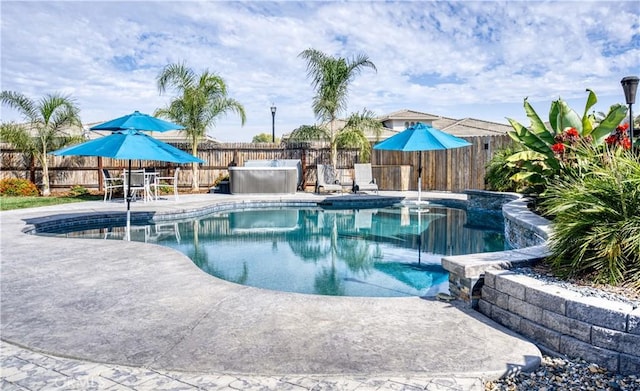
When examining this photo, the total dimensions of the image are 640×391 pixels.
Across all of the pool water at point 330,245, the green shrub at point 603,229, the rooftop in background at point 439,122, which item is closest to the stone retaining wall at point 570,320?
the green shrub at point 603,229

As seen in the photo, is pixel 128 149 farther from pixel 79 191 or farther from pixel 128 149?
pixel 79 191

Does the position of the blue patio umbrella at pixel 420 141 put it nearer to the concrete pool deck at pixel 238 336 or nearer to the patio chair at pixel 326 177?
the patio chair at pixel 326 177

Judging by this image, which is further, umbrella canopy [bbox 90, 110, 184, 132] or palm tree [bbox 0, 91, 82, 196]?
palm tree [bbox 0, 91, 82, 196]

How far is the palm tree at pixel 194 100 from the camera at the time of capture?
14273 millimetres

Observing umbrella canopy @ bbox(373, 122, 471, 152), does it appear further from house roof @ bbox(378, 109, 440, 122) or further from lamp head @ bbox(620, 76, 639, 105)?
house roof @ bbox(378, 109, 440, 122)

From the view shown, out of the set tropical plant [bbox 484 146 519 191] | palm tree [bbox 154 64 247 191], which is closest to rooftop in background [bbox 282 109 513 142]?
palm tree [bbox 154 64 247 191]

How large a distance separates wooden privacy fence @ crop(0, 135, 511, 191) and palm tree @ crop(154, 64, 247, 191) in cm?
151

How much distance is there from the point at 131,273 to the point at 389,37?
37.3 ft

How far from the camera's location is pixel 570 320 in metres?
2.72

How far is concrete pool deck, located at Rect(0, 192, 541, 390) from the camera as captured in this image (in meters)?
2.41

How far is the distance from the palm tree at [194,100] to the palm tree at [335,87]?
2.83 meters

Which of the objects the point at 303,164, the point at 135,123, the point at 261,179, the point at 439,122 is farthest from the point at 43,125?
the point at 439,122

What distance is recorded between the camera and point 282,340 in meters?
2.86

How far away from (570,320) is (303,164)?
1432cm
